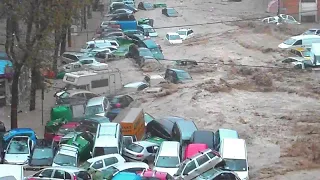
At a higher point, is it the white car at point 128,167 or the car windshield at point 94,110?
the white car at point 128,167

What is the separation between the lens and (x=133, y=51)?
1855 inches

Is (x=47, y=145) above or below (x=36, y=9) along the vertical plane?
below

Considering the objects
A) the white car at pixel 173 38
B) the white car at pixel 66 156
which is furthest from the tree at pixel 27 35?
the white car at pixel 173 38

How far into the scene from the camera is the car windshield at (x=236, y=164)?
2302cm

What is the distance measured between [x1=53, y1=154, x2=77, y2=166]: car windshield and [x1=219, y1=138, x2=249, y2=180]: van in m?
4.67

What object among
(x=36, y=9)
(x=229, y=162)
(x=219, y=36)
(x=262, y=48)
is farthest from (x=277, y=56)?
(x=229, y=162)

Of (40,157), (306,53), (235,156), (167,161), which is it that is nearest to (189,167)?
(167,161)

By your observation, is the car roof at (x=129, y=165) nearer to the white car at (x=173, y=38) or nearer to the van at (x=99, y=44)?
the van at (x=99, y=44)

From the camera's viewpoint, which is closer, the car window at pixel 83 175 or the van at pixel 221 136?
the car window at pixel 83 175

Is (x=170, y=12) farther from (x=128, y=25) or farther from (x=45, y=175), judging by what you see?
(x=45, y=175)

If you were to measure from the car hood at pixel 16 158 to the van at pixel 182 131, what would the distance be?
5401 mm

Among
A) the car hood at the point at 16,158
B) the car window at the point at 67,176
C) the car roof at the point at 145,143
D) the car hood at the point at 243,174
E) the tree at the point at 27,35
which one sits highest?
the tree at the point at 27,35

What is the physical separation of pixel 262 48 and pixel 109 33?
11166 millimetres

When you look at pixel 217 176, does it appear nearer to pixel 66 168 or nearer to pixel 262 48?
pixel 66 168
